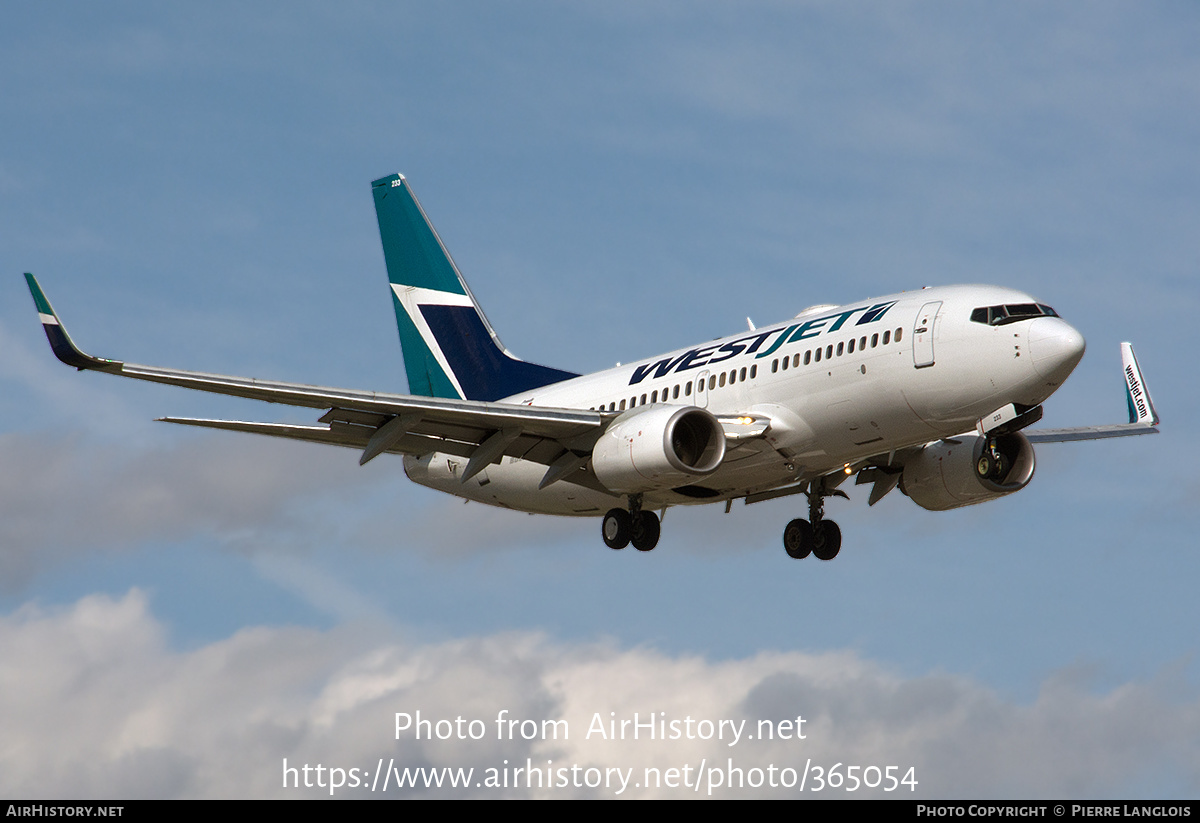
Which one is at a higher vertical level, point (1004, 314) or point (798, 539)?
point (1004, 314)

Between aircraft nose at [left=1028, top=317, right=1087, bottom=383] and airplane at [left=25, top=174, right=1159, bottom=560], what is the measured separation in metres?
0.03

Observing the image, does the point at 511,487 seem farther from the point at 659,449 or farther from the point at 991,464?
the point at 991,464

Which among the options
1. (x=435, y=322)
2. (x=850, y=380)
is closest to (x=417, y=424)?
(x=850, y=380)

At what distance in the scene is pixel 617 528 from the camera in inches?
1487

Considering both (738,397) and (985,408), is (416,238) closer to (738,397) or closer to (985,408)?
(738,397)

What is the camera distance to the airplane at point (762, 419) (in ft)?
107

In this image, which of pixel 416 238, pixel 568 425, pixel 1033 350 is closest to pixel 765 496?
pixel 568 425

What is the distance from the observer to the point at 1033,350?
31.9 metres

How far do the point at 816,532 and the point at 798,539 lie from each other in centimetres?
56

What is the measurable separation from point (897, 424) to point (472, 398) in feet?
56.1

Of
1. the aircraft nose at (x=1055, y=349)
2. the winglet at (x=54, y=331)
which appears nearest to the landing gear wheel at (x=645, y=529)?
the aircraft nose at (x=1055, y=349)

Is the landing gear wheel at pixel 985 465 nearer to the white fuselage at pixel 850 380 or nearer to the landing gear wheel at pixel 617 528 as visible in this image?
the white fuselage at pixel 850 380

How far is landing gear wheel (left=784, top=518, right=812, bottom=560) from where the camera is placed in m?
40.3

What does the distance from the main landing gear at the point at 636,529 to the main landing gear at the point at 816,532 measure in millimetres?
4728
